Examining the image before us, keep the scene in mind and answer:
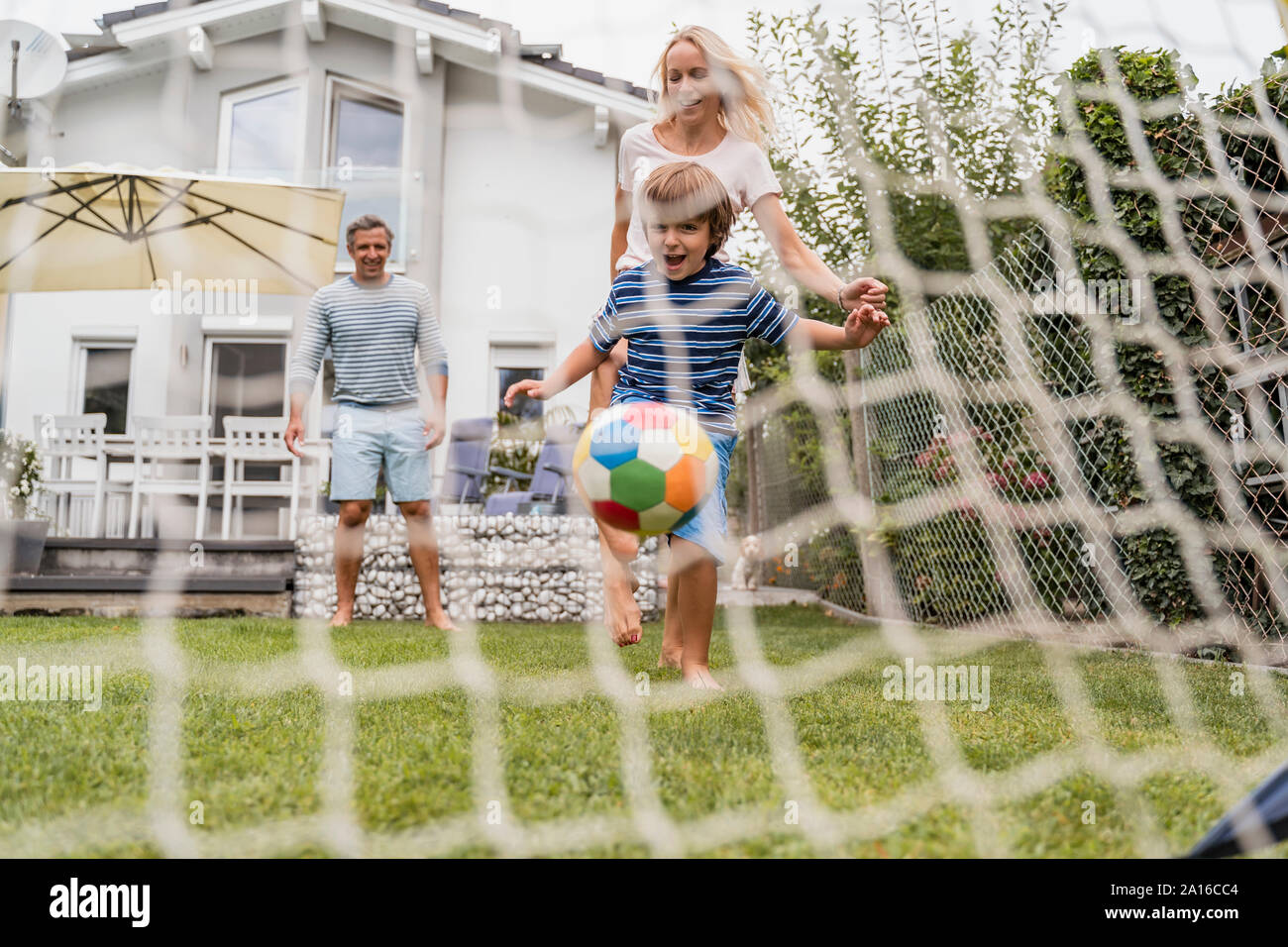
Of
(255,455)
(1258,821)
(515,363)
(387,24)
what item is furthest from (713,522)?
(387,24)

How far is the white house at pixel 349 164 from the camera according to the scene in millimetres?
6379

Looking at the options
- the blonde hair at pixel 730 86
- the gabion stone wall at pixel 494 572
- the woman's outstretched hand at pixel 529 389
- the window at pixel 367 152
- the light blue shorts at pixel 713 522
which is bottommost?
the light blue shorts at pixel 713 522

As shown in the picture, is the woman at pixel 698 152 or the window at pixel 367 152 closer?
the woman at pixel 698 152

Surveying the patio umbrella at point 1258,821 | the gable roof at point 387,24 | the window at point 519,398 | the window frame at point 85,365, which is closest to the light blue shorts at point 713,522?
the patio umbrella at point 1258,821

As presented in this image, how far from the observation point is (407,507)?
12.1ft

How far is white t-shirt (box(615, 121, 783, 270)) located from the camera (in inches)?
94.8

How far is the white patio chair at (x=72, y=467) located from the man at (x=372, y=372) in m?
2.60

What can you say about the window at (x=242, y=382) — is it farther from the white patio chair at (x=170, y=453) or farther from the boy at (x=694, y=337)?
the boy at (x=694, y=337)

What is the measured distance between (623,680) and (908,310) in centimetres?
274

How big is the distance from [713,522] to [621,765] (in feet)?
2.89

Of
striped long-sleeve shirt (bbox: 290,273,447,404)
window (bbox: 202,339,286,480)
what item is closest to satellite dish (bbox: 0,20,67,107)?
striped long-sleeve shirt (bbox: 290,273,447,404)
